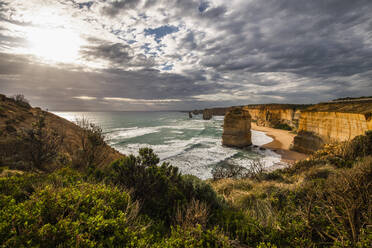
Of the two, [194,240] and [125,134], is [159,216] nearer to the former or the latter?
[194,240]

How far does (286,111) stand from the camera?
156 ft

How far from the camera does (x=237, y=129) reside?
2536cm

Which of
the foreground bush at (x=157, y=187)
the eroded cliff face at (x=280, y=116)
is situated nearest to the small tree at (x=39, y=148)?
→ the foreground bush at (x=157, y=187)

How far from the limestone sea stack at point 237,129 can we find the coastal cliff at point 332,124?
7.29 meters

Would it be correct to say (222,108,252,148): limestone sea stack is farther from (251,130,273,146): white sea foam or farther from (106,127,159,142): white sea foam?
(106,127,159,142): white sea foam

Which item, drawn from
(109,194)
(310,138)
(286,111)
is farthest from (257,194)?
(286,111)

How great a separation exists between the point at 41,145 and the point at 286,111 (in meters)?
57.1

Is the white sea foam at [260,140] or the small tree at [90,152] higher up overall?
the small tree at [90,152]

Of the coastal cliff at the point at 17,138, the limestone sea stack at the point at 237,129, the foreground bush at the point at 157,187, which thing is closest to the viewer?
the foreground bush at the point at 157,187

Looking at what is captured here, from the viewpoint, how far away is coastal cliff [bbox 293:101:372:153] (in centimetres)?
1384

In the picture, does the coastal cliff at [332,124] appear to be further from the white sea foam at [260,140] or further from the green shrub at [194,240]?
the green shrub at [194,240]

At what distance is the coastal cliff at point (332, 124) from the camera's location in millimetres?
13836

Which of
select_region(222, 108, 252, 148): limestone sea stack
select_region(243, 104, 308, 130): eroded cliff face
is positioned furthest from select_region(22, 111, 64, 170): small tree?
select_region(243, 104, 308, 130): eroded cliff face

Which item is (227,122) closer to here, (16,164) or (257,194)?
(257,194)
